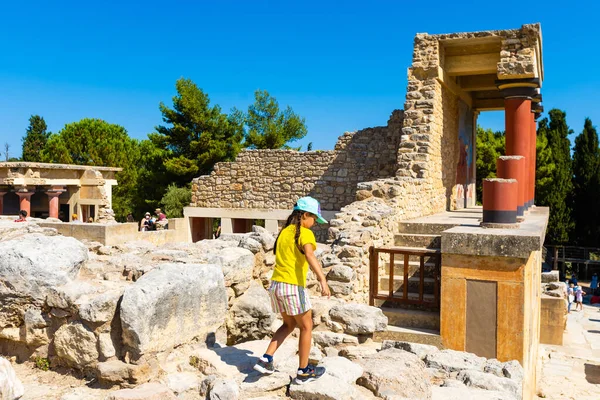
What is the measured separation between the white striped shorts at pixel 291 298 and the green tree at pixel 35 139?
3923 cm

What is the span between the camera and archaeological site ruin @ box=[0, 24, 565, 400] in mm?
3586

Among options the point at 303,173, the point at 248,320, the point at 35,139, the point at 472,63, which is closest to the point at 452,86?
the point at 472,63

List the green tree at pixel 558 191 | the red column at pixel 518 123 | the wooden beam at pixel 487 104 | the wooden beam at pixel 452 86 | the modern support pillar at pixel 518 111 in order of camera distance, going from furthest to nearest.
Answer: the green tree at pixel 558 191 < the wooden beam at pixel 487 104 < the wooden beam at pixel 452 86 < the red column at pixel 518 123 < the modern support pillar at pixel 518 111

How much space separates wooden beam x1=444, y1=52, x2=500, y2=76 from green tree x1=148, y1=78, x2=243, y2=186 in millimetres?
15039

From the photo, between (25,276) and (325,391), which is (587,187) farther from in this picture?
(25,276)

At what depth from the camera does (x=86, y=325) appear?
3602 millimetres

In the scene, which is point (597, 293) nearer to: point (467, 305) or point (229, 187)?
point (229, 187)

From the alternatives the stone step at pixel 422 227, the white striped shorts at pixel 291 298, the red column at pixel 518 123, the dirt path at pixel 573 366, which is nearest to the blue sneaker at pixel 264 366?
the white striped shorts at pixel 291 298

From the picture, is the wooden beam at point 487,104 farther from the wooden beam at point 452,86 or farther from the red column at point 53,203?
the red column at point 53,203

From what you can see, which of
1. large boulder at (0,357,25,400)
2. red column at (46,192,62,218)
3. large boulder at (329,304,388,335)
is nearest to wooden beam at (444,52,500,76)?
large boulder at (329,304,388,335)

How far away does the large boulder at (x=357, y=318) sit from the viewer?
5.21 meters

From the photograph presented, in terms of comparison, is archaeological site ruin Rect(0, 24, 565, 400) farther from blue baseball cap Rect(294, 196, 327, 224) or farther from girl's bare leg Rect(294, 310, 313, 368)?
blue baseball cap Rect(294, 196, 327, 224)

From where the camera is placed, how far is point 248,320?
15.4ft

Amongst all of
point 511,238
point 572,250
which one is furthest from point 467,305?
point 572,250
